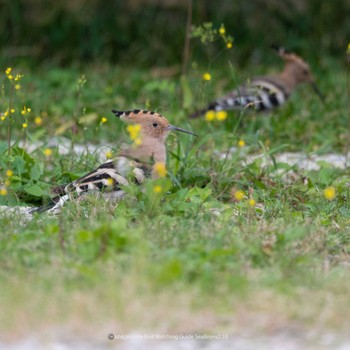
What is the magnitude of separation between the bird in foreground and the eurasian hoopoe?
2319mm

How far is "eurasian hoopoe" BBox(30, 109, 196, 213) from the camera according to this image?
557cm

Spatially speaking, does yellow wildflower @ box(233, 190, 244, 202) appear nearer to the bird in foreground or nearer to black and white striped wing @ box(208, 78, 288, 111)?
the bird in foreground

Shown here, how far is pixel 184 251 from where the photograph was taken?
439 centimetres

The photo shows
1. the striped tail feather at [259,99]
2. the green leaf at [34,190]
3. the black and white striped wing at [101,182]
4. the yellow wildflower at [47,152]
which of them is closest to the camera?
the black and white striped wing at [101,182]

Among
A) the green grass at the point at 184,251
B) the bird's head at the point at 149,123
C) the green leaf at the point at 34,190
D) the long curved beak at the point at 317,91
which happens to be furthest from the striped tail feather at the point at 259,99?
the green leaf at the point at 34,190

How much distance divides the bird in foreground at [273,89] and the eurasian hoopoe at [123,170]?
2319mm

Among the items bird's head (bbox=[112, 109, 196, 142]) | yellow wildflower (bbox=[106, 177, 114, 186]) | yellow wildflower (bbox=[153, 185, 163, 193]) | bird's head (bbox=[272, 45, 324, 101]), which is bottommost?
bird's head (bbox=[272, 45, 324, 101])

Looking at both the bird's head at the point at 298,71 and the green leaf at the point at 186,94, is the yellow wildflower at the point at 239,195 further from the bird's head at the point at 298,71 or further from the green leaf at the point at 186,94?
the bird's head at the point at 298,71

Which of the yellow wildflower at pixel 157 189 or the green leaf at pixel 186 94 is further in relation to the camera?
the green leaf at pixel 186 94

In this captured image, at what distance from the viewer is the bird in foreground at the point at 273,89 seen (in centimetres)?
903

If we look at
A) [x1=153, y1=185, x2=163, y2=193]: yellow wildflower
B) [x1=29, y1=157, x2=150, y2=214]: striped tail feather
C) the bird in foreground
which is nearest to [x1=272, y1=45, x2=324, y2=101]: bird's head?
the bird in foreground

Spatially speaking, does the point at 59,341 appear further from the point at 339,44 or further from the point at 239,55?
the point at 339,44

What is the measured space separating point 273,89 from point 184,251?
5020 mm

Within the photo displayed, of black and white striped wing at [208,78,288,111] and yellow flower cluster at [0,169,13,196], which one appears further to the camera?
black and white striped wing at [208,78,288,111]
